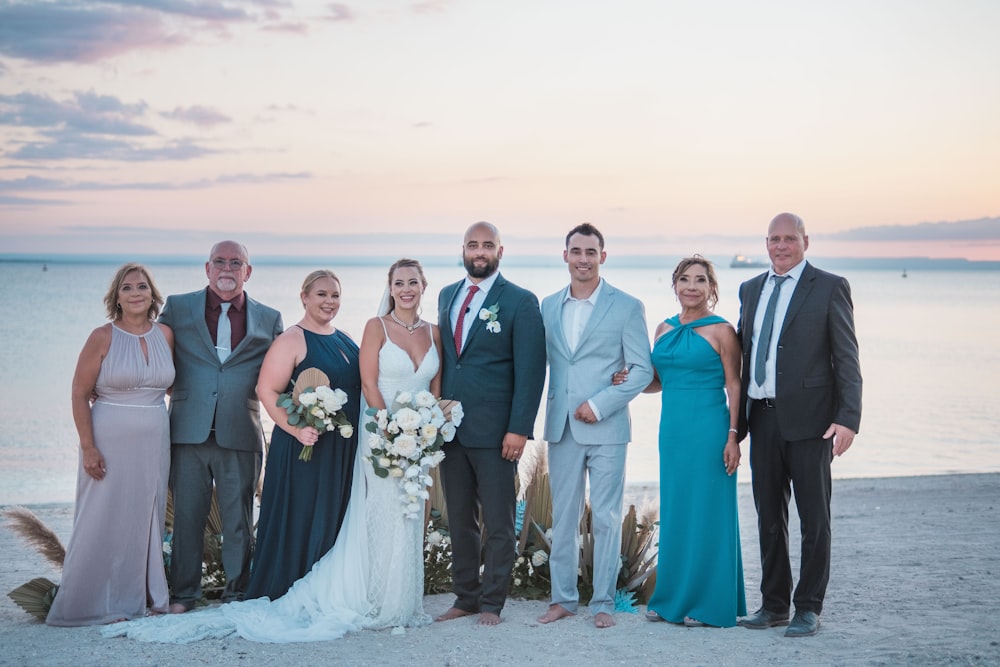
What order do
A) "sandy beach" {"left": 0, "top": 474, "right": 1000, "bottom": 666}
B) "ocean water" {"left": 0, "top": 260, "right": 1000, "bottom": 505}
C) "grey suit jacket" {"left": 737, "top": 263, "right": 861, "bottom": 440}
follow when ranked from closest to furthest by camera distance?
"sandy beach" {"left": 0, "top": 474, "right": 1000, "bottom": 666} → "grey suit jacket" {"left": 737, "top": 263, "right": 861, "bottom": 440} → "ocean water" {"left": 0, "top": 260, "right": 1000, "bottom": 505}

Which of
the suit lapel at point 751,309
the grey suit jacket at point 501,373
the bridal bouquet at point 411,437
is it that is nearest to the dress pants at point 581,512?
the grey suit jacket at point 501,373

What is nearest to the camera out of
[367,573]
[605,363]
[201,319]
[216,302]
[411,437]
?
[411,437]

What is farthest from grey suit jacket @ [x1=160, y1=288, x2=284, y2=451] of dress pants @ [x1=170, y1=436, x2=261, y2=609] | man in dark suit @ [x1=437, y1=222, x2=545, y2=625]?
man in dark suit @ [x1=437, y1=222, x2=545, y2=625]

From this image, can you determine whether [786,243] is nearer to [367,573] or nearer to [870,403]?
[367,573]

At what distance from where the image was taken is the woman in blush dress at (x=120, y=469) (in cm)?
610

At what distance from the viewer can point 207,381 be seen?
6.43 meters

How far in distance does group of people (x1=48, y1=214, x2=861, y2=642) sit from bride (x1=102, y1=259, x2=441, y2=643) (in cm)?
1

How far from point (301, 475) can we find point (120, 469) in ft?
3.87

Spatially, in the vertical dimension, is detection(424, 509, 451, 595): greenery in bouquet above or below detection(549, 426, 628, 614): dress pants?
below

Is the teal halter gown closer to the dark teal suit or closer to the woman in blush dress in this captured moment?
the dark teal suit

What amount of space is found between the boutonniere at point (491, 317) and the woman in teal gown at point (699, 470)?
1.13 metres

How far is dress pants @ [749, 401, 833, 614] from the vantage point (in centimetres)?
582

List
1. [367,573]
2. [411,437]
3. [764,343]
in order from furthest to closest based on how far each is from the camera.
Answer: [367,573] → [764,343] → [411,437]

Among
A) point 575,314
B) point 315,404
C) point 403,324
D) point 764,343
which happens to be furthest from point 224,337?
point 764,343
